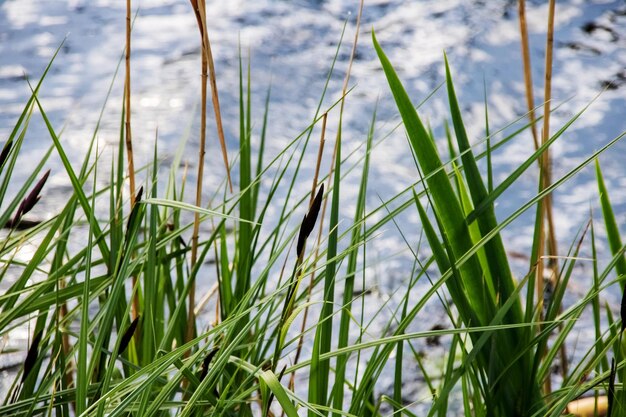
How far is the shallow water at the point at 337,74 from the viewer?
195cm

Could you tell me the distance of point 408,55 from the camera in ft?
7.94

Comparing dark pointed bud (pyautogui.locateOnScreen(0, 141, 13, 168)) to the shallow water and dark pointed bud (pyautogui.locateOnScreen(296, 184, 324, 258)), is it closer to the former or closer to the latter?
dark pointed bud (pyautogui.locateOnScreen(296, 184, 324, 258))

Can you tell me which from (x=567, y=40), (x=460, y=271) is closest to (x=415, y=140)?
(x=460, y=271)

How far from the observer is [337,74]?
239 centimetres

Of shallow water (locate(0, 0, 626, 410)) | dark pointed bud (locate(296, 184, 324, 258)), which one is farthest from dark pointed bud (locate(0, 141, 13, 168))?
shallow water (locate(0, 0, 626, 410))

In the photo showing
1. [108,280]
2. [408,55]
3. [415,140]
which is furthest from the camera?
[408,55]

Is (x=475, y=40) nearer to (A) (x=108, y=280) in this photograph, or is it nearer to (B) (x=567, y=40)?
(B) (x=567, y=40)

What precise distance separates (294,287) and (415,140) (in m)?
0.20

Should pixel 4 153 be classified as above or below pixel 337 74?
above

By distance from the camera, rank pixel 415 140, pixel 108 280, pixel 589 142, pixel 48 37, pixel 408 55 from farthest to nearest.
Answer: pixel 48 37
pixel 408 55
pixel 589 142
pixel 108 280
pixel 415 140

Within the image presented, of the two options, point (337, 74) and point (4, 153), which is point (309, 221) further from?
point (337, 74)

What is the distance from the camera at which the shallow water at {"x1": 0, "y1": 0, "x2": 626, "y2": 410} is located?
76.9 inches

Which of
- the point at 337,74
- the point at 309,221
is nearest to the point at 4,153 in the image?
the point at 309,221

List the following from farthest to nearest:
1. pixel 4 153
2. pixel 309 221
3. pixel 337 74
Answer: pixel 337 74, pixel 4 153, pixel 309 221
